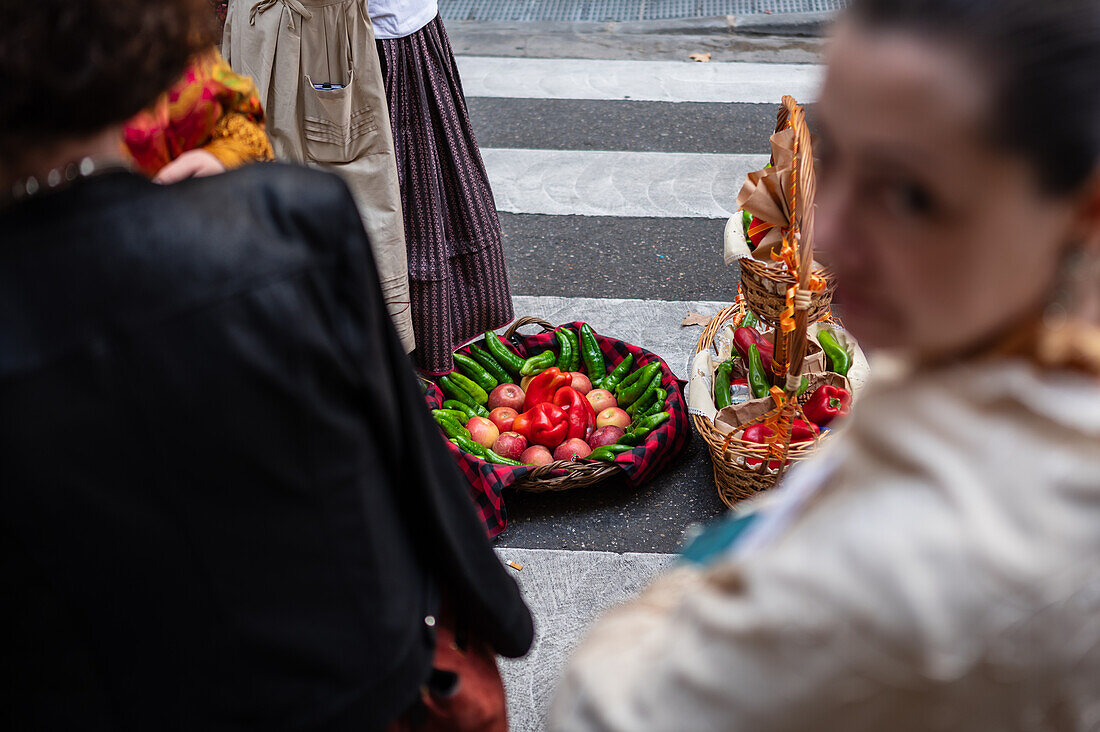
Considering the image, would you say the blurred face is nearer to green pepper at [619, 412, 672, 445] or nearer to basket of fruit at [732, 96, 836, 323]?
basket of fruit at [732, 96, 836, 323]

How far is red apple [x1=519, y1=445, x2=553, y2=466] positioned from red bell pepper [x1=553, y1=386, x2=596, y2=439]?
145 millimetres

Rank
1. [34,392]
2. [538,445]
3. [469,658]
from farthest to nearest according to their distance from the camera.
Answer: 1. [538,445]
2. [469,658]
3. [34,392]

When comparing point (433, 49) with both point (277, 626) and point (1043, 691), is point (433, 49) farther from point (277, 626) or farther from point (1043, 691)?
point (1043, 691)

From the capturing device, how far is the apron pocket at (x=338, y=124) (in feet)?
9.18

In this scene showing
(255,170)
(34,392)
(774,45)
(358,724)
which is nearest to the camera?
(34,392)

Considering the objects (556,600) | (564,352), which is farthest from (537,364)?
(556,600)

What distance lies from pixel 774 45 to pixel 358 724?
6.55m

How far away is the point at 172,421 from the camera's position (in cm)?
84

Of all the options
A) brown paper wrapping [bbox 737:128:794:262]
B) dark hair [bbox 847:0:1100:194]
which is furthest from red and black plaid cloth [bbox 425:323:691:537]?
dark hair [bbox 847:0:1100:194]

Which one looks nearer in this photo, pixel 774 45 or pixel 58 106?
pixel 58 106

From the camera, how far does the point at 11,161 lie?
0.82m

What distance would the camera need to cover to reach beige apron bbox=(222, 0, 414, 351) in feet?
8.95

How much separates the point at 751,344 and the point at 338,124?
4.89 ft

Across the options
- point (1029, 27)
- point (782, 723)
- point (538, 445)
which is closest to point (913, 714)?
point (782, 723)
